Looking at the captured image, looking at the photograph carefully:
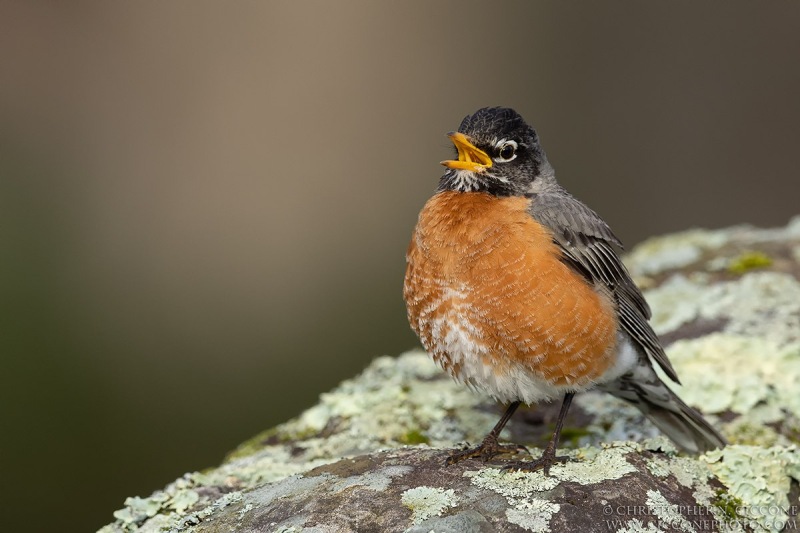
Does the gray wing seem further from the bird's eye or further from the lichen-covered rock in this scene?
the lichen-covered rock

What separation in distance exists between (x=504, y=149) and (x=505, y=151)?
18 millimetres

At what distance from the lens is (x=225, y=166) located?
11.9 meters

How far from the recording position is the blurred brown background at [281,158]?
912 cm

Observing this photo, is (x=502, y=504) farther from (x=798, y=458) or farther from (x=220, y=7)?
(x=220, y=7)

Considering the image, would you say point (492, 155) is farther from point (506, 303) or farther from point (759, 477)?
point (759, 477)

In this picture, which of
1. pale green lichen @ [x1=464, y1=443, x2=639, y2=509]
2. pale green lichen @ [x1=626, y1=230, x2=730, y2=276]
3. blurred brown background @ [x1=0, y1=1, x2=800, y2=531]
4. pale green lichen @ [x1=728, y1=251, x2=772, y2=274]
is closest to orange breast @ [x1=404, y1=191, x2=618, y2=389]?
pale green lichen @ [x1=464, y1=443, x2=639, y2=509]

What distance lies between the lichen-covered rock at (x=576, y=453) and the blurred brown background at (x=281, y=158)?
3.47 m

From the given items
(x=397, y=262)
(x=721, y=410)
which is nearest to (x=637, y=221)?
(x=397, y=262)

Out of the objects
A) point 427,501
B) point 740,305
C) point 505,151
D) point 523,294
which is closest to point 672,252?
point 740,305

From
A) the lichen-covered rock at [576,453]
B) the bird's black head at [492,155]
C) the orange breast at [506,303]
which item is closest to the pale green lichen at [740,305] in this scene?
the lichen-covered rock at [576,453]

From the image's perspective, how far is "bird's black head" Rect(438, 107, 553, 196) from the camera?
5.35 meters

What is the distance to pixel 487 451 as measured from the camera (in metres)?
4.44

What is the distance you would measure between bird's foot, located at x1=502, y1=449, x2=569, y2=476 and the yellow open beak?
186 cm

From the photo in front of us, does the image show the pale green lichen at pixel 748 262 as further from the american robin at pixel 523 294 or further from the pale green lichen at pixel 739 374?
the american robin at pixel 523 294
